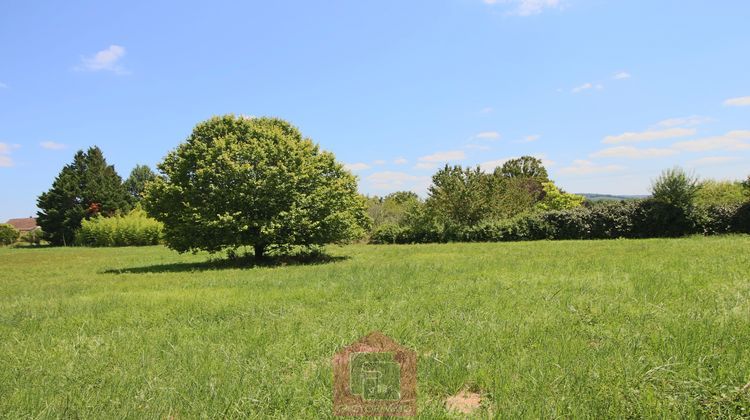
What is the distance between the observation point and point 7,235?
46.7 metres

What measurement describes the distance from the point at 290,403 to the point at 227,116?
12917 millimetres

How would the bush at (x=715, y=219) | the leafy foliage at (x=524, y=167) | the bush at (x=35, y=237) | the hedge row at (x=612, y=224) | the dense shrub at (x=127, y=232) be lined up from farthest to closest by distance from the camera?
the leafy foliage at (x=524, y=167) → the bush at (x=35, y=237) → the dense shrub at (x=127, y=232) → the hedge row at (x=612, y=224) → the bush at (x=715, y=219)

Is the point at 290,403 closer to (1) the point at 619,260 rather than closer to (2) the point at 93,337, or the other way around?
(2) the point at 93,337

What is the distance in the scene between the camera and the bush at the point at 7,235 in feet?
152

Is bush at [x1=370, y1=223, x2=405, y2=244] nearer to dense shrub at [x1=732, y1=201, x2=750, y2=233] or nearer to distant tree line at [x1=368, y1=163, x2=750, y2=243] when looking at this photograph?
distant tree line at [x1=368, y1=163, x2=750, y2=243]

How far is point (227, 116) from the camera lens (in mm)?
14484

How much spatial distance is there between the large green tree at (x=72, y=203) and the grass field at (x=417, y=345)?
135 feet

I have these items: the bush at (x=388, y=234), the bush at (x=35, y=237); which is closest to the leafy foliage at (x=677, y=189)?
the bush at (x=388, y=234)

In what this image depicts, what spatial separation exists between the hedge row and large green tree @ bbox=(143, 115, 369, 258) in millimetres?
11153

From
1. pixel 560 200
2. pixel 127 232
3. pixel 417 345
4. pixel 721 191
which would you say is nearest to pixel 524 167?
pixel 560 200

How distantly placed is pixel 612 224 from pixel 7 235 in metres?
56.6

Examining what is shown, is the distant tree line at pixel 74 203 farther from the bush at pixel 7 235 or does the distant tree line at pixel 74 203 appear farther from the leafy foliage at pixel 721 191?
the leafy foliage at pixel 721 191

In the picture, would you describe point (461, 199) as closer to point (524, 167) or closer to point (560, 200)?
point (560, 200)

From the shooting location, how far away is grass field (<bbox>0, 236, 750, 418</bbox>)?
3088 mm
